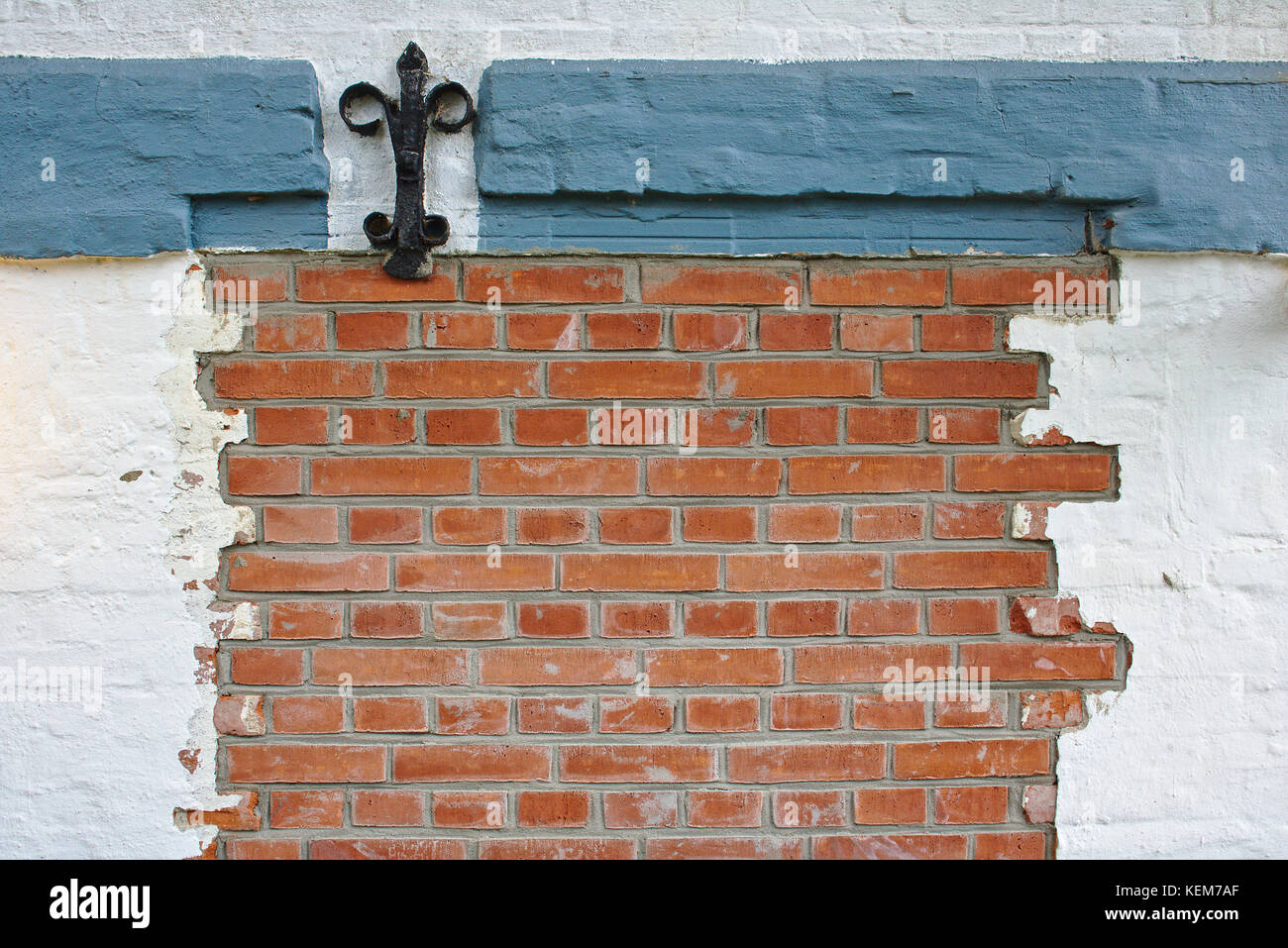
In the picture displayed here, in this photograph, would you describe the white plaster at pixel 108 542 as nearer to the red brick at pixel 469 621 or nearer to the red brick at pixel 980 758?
the red brick at pixel 469 621

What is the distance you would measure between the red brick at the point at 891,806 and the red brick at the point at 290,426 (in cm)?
123

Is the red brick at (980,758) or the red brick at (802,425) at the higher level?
the red brick at (802,425)

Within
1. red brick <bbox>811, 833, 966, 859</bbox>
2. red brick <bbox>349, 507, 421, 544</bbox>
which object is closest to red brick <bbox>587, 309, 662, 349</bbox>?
red brick <bbox>349, 507, 421, 544</bbox>

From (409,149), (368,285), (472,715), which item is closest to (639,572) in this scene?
(472,715)

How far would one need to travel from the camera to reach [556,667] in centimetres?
151

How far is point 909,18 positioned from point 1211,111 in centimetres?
59

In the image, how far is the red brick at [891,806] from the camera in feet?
5.01

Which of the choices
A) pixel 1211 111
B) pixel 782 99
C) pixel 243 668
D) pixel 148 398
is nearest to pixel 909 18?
pixel 782 99

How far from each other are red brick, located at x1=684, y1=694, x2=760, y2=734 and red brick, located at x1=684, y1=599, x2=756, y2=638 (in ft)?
0.40

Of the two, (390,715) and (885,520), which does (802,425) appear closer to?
(885,520)

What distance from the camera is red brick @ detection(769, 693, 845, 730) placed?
152cm

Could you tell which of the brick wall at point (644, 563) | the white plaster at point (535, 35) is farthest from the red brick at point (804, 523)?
the white plaster at point (535, 35)

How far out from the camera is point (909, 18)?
151 cm

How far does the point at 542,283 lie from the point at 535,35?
466mm
